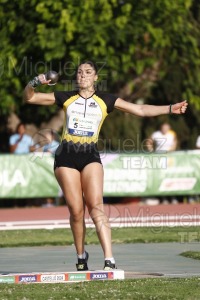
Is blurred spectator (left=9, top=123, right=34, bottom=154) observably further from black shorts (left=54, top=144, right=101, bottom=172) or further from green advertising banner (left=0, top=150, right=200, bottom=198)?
black shorts (left=54, top=144, right=101, bottom=172)

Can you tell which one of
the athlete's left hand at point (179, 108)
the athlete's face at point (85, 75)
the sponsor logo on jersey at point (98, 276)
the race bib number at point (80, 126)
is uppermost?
the athlete's face at point (85, 75)

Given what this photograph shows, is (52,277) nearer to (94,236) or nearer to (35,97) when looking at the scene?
(35,97)

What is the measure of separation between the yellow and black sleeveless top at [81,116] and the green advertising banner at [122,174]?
12463 mm

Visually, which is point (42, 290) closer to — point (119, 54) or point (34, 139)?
point (34, 139)

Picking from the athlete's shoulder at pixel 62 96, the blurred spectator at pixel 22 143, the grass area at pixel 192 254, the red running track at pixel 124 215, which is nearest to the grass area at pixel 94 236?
the red running track at pixel 124 215

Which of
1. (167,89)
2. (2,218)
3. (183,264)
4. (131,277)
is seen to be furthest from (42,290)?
(167,89)

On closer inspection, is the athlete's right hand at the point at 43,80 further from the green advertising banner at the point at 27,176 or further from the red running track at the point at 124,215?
the green advertising banner at the point at 27,176

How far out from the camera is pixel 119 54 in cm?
2611

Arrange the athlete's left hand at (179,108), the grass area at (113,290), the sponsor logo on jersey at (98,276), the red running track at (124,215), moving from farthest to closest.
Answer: the red running track at (124,215) < the athlete's left hand at (179,108) < the sponsor logo on jersey at (98,276) < the grass area at (113,290)

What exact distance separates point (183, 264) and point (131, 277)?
158cm

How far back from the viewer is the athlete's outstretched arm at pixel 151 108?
1038cm

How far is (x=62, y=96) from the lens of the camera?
34.3 feet

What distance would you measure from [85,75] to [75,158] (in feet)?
2.69

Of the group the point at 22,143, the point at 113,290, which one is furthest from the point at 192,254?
the point at 22,143
